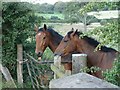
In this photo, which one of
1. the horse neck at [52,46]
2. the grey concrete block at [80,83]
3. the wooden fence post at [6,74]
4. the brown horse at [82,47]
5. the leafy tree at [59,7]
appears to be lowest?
the wooden fence post at [6,74]

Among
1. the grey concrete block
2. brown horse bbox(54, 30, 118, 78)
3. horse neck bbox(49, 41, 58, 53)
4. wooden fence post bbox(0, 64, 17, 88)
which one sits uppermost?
the grey concrete block

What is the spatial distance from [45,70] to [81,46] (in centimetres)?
99

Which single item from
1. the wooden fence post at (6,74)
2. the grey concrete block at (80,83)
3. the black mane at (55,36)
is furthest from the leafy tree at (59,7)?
the grey concrete block at (80,83)

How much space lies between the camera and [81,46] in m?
2.11

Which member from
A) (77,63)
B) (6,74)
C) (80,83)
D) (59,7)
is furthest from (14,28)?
(80,83)

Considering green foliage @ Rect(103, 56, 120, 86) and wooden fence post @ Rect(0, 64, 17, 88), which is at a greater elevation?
green foliage @ Rect(103, 56, 120, 86)

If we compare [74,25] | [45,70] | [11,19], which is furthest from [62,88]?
[11,19]

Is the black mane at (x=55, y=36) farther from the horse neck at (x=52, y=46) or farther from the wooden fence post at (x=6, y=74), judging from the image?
the wooden fence post at (x=6, y=74)

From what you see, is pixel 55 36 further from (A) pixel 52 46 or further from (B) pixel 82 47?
(B) pixel 82 47

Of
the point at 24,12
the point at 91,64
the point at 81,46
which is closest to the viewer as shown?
the point at 91,64

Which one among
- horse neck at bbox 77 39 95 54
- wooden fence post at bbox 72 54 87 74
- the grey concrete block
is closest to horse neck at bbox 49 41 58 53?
horse neck at bbox 77 39 95 54

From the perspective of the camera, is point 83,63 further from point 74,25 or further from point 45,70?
point 45,70

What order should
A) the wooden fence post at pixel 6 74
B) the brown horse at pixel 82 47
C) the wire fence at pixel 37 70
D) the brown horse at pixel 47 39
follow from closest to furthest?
1. the brown horse at pixel 82 47
2. the brown horse at pixel 47 39
3. the wire fence at pixel 37 70
4. the wooden fence post at pixel 6 74

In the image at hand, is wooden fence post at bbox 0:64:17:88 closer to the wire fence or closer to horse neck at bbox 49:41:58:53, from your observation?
the wire fence
